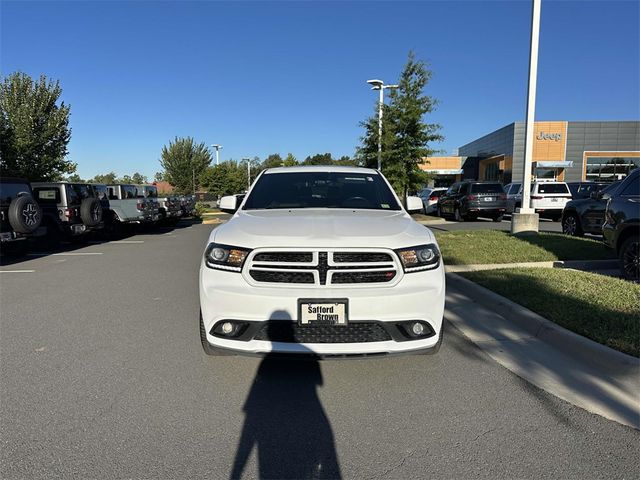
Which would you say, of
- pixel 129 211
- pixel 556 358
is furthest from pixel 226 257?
pixel 129 211

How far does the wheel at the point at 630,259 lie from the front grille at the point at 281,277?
5545mm

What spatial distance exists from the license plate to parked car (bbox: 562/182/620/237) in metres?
9.44

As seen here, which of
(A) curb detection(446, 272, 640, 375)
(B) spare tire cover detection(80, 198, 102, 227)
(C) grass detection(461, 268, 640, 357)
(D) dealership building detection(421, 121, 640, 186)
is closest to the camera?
(A) curb detection(446, 272, 640, 375)

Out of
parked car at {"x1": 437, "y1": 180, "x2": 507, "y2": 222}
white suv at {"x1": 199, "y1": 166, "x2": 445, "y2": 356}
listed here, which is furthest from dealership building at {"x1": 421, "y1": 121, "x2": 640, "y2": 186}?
white suv at {"x1": 199, "y1": 166, "x2": 445, "y2": 356}

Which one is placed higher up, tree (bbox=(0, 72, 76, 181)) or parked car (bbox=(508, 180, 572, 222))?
tree (bbox=(0, 72, 76, 181))

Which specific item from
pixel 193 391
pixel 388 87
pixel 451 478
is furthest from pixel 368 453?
pixel 388 87

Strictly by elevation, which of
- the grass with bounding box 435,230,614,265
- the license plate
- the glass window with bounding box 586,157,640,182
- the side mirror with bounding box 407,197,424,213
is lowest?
the grass with bounding box 435,230,614,265

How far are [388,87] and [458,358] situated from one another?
18837mm

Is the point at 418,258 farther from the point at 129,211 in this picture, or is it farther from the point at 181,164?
the point at 181,164

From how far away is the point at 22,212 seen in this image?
9.42 meters

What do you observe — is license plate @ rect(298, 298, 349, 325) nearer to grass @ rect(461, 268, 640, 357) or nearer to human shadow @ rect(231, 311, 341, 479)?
human shadow @ rect(231, 311, 341, 479)

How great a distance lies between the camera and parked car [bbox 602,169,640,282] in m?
6.48

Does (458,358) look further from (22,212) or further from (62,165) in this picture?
(62,165)

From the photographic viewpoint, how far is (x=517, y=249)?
9.05 metres
